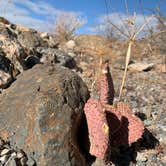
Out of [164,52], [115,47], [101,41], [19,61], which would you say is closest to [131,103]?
[19,61]

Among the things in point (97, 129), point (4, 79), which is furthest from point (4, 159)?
point (4, 79)

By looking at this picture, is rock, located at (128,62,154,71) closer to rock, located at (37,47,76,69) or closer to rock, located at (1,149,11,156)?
rock, located at (37,47,76,69)

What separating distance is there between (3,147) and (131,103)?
3.01 m

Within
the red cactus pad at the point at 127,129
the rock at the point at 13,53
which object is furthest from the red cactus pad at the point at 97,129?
the rock at the point at 13,53

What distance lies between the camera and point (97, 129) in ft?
12.0

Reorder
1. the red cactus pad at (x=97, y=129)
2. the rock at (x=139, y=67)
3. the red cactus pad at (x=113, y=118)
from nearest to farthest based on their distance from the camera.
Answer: the red cactus pad at (x=97, y=129), the red cactus pad at (x=113, y=118), the rock at (x=139, y=67)

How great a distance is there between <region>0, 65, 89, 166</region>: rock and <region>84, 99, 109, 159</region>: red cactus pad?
0.47ft

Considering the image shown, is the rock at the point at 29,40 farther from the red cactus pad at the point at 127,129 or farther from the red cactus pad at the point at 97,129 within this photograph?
the red cactus pad at the point at 97,129

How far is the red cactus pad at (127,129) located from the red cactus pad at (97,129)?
0.48 meters

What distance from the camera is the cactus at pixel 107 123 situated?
363cm

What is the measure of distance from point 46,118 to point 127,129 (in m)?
1.06

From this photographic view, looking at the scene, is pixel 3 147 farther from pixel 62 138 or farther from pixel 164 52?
pixel 164 52

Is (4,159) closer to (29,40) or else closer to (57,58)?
(57,58)

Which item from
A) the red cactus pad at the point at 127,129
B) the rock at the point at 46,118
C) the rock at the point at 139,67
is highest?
the rock at the point at 46,118
